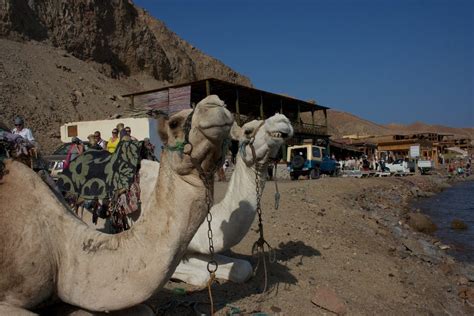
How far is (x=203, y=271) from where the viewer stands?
15.3 feet

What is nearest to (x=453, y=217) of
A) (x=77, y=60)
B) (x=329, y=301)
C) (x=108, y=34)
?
(x=329, y=301)

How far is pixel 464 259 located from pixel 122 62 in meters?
43.8

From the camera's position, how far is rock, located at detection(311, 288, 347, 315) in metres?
4.72

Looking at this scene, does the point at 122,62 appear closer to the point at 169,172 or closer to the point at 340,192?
the point at 340,192

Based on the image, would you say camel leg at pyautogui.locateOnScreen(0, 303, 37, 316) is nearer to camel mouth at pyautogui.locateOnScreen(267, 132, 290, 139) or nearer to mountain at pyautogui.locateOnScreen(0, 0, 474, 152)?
camel mouth at pyautogui.locateOnScreen(267, 132, 290, 139)

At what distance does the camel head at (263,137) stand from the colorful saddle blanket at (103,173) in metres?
1.11

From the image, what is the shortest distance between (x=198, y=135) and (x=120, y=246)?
854mm

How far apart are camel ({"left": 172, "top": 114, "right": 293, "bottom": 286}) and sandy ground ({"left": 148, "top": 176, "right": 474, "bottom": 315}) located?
0.53 ft

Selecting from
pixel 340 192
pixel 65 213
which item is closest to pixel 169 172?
pixel 65 213

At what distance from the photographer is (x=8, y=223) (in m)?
2.66

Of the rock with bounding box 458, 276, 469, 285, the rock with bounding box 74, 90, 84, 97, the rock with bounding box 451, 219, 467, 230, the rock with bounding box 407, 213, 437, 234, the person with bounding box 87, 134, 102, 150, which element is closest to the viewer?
the person with bounding box 87, 134, 102, 150

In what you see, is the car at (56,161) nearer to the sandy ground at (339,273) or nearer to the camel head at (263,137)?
the sandy ground at (339,273)

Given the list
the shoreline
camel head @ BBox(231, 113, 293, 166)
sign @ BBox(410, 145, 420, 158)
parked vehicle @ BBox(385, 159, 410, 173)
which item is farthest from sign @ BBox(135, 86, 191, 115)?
sign @ BBox(410, 145, 420, 158)

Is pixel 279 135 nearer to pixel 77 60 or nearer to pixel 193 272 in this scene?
pixel 193 272
